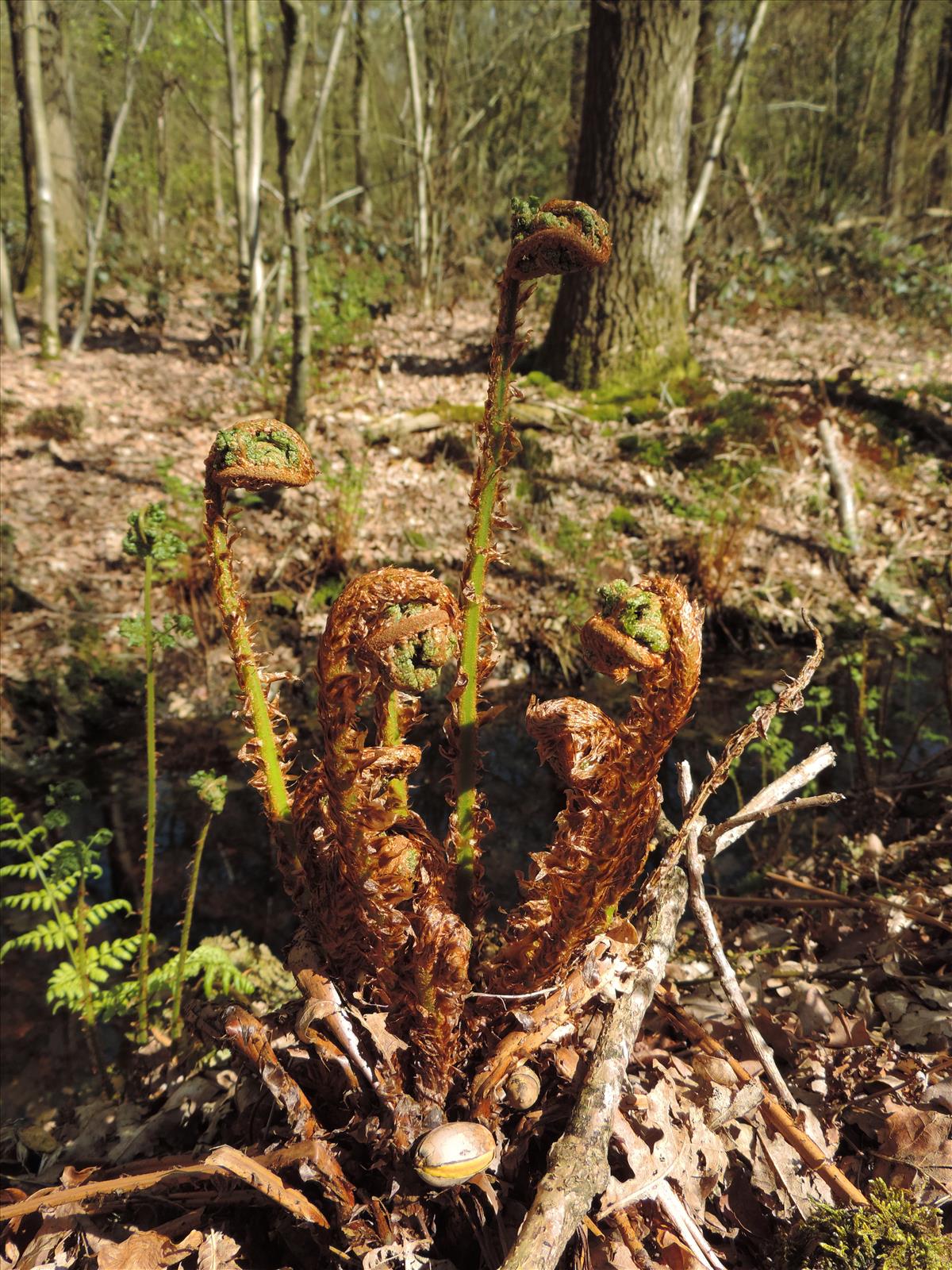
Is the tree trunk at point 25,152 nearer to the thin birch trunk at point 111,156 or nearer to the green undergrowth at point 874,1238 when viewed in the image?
the thin birch trunk at point 111,156

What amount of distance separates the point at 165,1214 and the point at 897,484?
6589 mm

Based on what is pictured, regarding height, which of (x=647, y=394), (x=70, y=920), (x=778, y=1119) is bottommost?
(x=70, y=920)

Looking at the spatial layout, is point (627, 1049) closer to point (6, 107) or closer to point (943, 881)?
point (943, 881)

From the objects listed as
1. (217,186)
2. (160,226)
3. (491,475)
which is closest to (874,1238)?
(491,475)

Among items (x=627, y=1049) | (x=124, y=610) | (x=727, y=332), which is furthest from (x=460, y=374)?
(x=627, y=1049)

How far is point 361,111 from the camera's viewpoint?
14.1 metres

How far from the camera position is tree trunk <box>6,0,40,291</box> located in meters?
7.71

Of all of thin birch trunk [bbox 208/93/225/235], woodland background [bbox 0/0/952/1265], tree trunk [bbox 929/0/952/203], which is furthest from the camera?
tree trunk [bbox 929/0/952/203]

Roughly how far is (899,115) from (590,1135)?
1802 centimetres

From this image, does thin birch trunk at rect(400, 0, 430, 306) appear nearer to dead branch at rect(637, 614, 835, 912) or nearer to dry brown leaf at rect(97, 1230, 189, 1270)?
dead branch at rect(637, 614, 835, 912)

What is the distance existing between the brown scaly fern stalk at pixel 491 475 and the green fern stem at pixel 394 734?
0.08 m

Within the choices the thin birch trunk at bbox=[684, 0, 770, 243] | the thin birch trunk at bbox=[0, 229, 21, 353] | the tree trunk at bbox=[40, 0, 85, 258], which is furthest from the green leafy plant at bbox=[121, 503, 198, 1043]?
the tree trunk at bbox=[40, 0, 85, 258]

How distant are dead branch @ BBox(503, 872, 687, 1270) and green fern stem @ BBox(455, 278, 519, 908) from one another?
0.38 m

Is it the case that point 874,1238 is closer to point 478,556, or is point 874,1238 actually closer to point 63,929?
point 478,556
